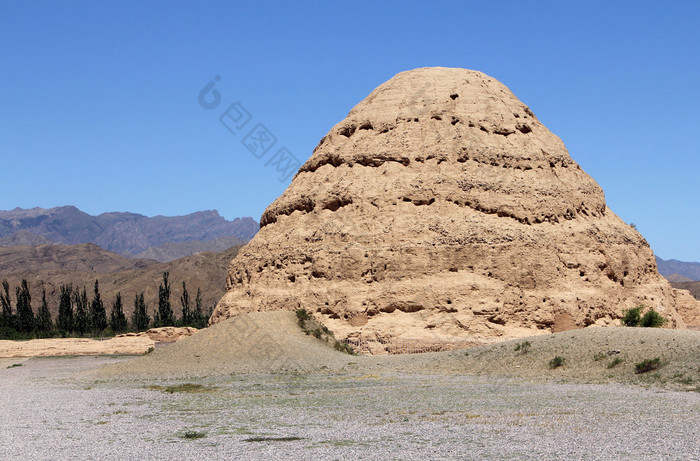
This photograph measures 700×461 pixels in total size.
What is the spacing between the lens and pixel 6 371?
23984mm

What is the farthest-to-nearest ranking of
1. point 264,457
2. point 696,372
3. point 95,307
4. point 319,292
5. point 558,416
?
1. point 95,307
2. point 319,292
3. point 696,372
4. point 558,416
5. point 264,457

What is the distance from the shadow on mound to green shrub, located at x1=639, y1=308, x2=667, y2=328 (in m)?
9.32

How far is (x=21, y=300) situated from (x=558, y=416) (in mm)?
52067

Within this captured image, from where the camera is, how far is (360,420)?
1102cm

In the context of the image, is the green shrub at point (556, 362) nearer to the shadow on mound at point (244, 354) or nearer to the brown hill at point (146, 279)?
the shadow on mound at point (244, 354)

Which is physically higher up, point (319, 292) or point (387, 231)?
point (387, 231)

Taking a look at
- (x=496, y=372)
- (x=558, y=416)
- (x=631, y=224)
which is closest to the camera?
(x=558, y=416)

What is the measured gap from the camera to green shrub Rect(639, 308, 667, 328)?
74.6 ft

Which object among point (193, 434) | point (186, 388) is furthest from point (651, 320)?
point (193, 434)

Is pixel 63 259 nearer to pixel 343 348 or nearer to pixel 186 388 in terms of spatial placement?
pixel 343 348

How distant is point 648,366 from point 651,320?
8.15 metres

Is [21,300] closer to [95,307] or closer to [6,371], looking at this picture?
Answer: [95,307]

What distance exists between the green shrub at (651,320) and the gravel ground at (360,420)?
8.64 m

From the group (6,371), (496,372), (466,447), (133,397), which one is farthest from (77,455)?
(6,371)
